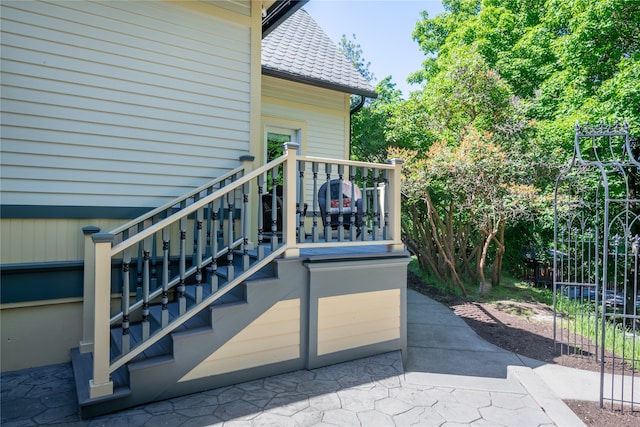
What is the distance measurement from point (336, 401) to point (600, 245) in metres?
8.54

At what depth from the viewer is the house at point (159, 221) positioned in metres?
2.98

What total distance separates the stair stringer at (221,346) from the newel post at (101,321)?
188 mm

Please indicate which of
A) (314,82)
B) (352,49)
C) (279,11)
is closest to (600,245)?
(314,82)

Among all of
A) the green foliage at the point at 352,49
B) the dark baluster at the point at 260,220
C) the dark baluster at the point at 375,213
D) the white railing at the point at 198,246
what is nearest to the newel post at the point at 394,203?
the white railing at the point at 198,246

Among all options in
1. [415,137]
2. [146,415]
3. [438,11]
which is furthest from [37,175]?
[438,11]

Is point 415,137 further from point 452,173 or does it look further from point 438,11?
point 438,11

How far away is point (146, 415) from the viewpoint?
8.49 ft

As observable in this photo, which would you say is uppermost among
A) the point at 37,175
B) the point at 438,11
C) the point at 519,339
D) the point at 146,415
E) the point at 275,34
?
the point at 438,11

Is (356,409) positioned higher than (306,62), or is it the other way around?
(306,62)

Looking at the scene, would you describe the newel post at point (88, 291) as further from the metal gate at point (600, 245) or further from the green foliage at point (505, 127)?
the green foliage at point (505, 127)

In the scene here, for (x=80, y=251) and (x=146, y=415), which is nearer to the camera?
(x=146, y=415)

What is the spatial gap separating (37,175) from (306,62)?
4.85 meters

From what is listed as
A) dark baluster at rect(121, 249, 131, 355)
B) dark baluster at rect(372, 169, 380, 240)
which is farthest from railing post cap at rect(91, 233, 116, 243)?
dark baluster at rect(372, 169, 380, 240)

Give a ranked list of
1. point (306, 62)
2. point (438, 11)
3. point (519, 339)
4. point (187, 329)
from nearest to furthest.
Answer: point (187, 329)
point (519, 339)
point (306, 62)
point (438, 11)
